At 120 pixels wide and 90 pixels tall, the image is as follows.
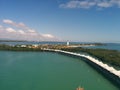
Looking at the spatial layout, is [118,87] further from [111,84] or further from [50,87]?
[50,87]

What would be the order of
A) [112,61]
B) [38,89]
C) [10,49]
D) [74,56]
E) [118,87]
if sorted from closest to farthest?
[38,89] < [118,87] < [112,61] < [74,56] < [10,49]

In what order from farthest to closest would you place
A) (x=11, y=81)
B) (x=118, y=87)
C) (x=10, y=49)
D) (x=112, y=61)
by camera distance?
(x=10, y=49) < (x=112, y=61) < (x=11, y=81) < (x=118, y=87)

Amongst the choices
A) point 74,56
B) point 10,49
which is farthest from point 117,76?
point 10,49

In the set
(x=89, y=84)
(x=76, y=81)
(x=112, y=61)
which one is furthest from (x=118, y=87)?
(x=112, y=61)

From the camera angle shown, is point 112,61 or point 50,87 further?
point 112,61

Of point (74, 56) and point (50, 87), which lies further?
point (74, 56)

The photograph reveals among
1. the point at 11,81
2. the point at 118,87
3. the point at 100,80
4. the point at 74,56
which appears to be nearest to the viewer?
the point at 118,87

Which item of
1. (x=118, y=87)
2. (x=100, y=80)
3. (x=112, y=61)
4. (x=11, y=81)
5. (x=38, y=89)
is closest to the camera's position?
(x=38, y=89)

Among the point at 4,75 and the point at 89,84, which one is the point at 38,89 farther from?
the point at 4,75
